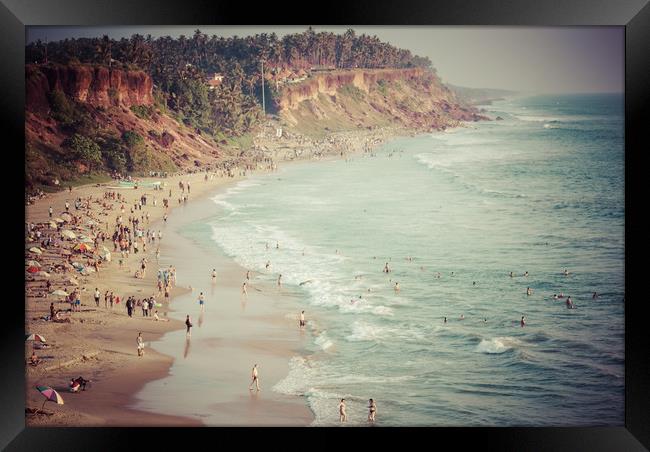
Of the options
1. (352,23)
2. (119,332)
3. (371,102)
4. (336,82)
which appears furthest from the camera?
(336,82)

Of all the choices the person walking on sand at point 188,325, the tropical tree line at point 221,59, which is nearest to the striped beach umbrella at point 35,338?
the person walking on sand at point 188,325

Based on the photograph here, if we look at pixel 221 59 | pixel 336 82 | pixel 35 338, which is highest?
pixel 221 59

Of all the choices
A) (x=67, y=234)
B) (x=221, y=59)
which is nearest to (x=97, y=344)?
(x=67, y=234)

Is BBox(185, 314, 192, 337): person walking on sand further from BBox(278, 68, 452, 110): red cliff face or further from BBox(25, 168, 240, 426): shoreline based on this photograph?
BBox(278, 68, 452, 110): red cliff face

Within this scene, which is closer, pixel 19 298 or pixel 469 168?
pixel 19 298

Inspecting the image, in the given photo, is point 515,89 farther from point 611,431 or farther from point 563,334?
point 611,431

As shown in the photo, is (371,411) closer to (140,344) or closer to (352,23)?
(140,344)

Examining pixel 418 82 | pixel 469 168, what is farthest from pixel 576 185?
pixel 418 82
